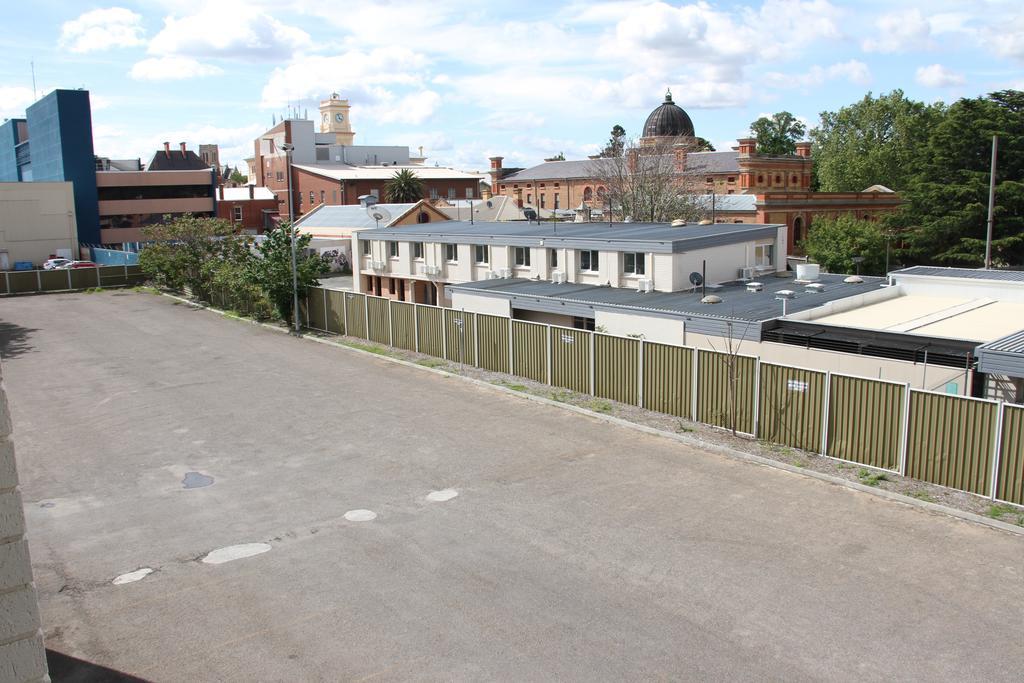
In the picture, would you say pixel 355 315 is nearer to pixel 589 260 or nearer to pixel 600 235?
pixel 589 260

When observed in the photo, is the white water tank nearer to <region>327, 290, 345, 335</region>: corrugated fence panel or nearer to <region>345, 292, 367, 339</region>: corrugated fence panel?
<region>345, 292, 367, 339</region>: corrugated fence panel

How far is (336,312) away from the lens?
32.4 m

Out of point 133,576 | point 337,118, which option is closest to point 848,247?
point 133,576

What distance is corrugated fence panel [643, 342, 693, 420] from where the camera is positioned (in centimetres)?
1897

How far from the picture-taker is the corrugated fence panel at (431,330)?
2697cm

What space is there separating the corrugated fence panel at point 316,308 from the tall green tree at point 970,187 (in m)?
41.8

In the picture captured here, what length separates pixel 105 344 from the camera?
30938mm

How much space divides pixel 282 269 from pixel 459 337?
35.8 feet

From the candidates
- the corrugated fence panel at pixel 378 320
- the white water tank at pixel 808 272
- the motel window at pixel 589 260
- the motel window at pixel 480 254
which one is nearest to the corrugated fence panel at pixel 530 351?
the corrugated fence panel at pixel 378 320

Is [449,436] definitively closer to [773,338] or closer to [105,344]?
[773,338]

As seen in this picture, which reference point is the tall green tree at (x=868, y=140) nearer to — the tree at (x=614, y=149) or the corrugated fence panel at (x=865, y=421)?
the tree at (x=614, y=149)

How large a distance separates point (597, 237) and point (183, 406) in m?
16.1

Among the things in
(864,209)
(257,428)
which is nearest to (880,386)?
(257,428)

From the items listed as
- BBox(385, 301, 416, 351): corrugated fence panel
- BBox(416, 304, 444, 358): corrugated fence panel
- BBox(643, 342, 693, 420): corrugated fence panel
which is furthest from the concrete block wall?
BBox(385, 301, 416, 351): corrugated fence panel
